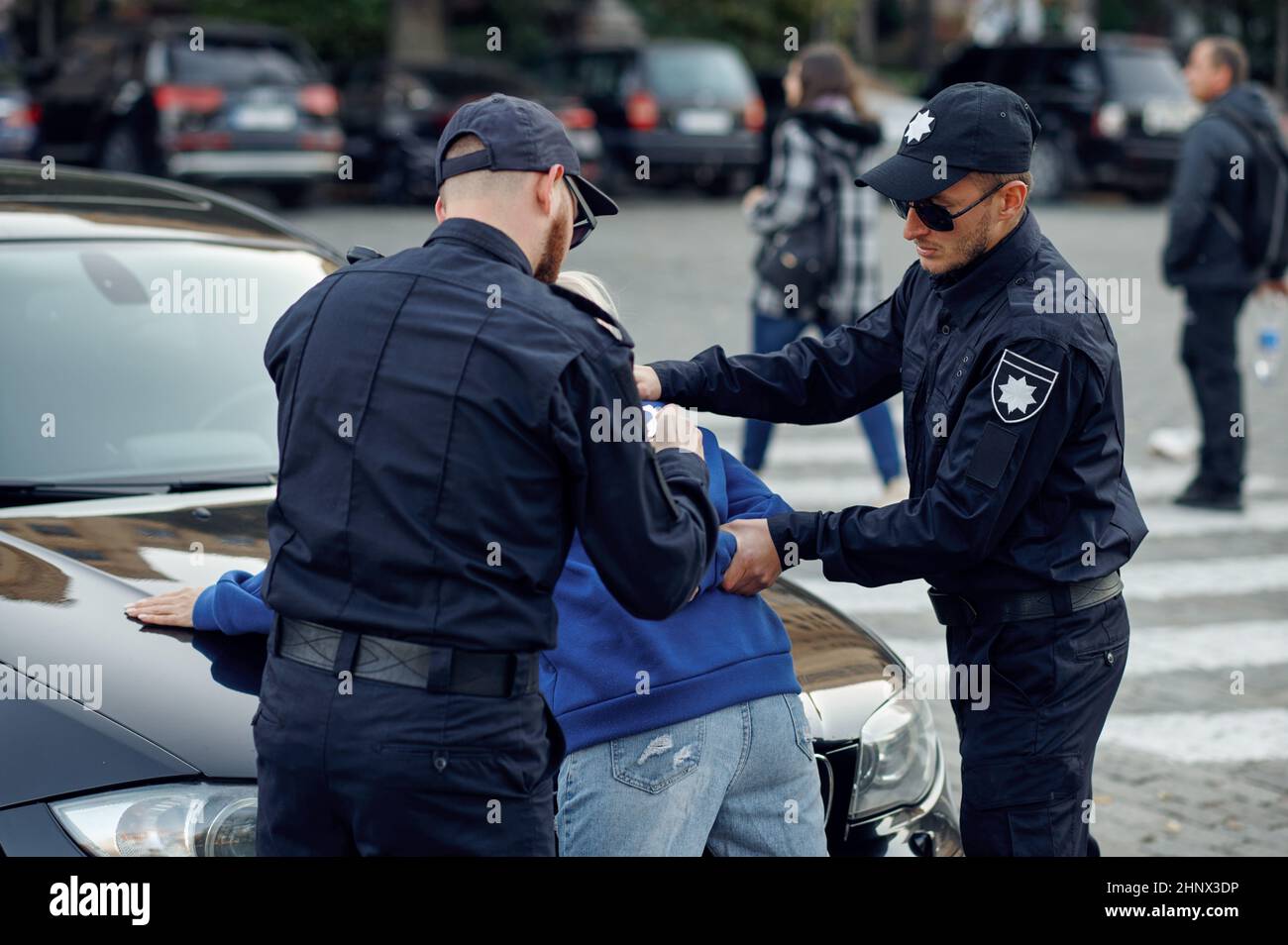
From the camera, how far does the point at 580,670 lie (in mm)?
2666

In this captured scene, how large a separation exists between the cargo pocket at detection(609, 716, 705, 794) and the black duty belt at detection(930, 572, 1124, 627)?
2.51 ft

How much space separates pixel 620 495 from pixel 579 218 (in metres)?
0.53

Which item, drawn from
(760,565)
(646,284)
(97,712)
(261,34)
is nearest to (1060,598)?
(760,565)

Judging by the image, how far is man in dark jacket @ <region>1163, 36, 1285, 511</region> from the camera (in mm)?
7980

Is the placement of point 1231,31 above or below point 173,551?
above

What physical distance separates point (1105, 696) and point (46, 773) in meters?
1.91

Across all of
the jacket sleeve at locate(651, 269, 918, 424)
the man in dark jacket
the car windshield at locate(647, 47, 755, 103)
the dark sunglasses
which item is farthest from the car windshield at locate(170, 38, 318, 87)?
the dark sunglasses

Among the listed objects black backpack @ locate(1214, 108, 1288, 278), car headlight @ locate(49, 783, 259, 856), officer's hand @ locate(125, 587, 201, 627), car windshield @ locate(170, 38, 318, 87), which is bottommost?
car headlight @ locate(49, 783, 259, 856)

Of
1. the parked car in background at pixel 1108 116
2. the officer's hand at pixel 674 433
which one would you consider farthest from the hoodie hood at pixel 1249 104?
the parked car in background at pixel 1108 116

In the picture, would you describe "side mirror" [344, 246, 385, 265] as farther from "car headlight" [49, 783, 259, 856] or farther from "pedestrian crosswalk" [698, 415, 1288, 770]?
"pedestrian crosswalk" [698, 415, 1288, 770]

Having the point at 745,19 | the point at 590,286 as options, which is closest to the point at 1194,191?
the point at 590,286

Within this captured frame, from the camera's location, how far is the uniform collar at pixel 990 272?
3115 millimetres

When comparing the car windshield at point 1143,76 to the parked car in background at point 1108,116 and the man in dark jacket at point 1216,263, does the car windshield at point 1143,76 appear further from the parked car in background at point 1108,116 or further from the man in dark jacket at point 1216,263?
the man in dark jacket at point 1216,263
